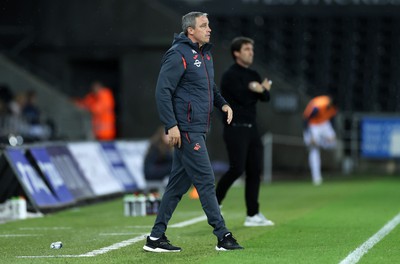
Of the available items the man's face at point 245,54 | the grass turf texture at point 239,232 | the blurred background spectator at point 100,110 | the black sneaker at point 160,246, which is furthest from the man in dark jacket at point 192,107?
the blurred background spectator at point 100,110

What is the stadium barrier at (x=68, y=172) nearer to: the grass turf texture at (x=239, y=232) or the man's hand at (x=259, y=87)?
the grass turf texture at (x=239, y=232)

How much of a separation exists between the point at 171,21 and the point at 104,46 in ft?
6.96

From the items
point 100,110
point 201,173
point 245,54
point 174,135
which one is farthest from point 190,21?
point 100,110

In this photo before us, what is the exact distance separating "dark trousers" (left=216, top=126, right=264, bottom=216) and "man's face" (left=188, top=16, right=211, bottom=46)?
2.68m

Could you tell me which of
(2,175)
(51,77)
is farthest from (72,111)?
(2,175)

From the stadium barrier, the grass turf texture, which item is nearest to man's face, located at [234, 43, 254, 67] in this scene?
the grass turf texture

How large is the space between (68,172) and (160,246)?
26.3 ft

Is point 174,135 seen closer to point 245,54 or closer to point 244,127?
point 244,127

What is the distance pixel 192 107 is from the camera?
10.1 m

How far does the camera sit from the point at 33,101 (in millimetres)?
26266

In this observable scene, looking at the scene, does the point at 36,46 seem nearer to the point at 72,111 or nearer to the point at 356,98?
the point at 72,111

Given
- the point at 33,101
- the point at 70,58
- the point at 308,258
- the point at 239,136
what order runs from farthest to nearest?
the point at 70,58, the point at 33,101, the point at 239,136, the point at 308,258

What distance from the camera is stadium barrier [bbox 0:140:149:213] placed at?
15969 mm

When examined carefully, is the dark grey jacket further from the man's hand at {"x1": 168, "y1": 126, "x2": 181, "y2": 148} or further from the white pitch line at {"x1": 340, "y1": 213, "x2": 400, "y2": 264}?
the white pitch line at {"x1": 340, "y1": 213, "x2": 400, "y2": 264}
